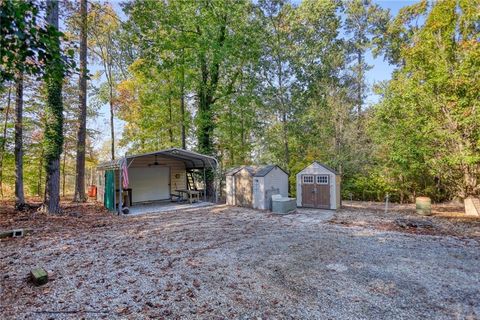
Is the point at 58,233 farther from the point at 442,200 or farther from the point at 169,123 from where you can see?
the point at 442,200

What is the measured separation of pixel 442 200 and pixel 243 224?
11.1 metres

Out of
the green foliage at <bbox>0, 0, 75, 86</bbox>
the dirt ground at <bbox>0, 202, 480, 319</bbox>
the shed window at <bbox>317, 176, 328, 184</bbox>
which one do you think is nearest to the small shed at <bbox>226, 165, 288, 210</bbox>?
the shed window at <bbox>317, 176, 328, 184</bbox>

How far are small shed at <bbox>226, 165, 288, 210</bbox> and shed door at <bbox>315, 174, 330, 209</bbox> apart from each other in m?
1.59

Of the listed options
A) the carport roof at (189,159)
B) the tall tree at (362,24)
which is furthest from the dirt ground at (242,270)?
the tall tree at (362,24)

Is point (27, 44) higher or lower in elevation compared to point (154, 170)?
higher

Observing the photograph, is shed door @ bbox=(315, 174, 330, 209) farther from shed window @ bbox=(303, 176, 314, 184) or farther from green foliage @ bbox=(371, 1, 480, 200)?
green foliage @ bbox=(371, 1, 480, 200)

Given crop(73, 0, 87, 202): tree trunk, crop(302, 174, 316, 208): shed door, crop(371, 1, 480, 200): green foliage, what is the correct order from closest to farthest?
crop(371, 1, 480, 200): green foliage, crop(302, 174, 316, 208): shed door, crop(73, 0, 87, 202): tree trunk

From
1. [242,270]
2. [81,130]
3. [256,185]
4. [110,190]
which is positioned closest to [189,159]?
[110,190]

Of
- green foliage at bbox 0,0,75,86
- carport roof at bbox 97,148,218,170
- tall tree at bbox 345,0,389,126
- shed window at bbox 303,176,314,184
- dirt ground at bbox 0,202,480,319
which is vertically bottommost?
dirt ground at bbox 0,202,480,319

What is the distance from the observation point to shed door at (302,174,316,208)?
10.9 metres

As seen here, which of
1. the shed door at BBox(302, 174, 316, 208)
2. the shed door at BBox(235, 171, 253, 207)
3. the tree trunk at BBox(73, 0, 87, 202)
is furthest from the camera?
the tree trunk at BBox(73, 0, 87, 202)

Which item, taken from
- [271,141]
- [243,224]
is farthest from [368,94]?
[243,224]

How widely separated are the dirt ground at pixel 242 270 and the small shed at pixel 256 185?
10.2ft

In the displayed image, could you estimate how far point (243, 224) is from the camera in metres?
7.97
